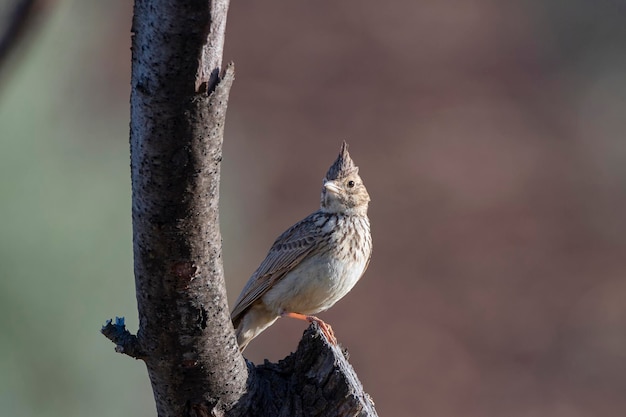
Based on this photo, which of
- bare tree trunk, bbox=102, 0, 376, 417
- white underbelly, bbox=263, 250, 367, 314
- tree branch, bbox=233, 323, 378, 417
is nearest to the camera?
bare tree trunk, bbox=102, 0, 376, 417

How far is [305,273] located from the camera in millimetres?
5082

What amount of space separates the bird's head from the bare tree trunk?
2.11 m

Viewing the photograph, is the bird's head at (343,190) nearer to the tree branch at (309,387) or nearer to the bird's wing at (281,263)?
the bird's wing at (281,263)

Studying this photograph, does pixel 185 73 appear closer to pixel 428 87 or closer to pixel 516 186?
pixel 516 186

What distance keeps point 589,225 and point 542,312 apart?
296cm

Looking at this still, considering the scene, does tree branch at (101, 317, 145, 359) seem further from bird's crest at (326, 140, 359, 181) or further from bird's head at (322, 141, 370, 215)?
bird's crest at (326, 140, 359, 181)

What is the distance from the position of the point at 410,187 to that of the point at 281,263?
40.7ft

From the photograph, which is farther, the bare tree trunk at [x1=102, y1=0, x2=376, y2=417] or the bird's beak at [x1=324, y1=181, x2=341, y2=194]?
the bird's beak at [x1=324, y1=181, x2=341, y2=194]

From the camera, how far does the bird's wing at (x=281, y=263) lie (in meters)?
5.14

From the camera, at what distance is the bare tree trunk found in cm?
207

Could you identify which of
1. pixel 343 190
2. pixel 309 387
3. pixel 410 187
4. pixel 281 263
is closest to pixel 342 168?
pixel 343 190

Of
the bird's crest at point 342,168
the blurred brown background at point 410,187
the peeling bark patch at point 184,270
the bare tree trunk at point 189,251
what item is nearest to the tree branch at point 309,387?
the bare tree trunk at point 189,251

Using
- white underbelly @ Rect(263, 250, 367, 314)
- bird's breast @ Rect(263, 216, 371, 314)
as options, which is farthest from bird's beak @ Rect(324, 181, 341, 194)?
white underbelly @ Rect(263, 250, 367, 314)

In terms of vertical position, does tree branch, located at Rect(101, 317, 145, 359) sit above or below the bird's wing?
below
